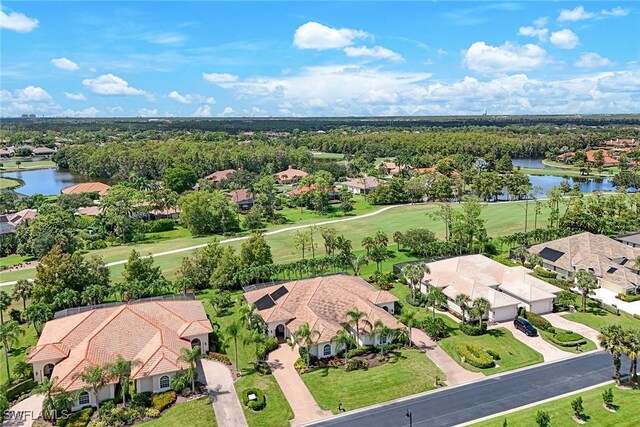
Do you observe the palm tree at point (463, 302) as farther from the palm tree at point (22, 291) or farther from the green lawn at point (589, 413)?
the palm tree at point (22, 291)

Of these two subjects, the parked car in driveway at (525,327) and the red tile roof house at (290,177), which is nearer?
the parked car in driveway at (525,327)

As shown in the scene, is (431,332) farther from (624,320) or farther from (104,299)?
(104,299)

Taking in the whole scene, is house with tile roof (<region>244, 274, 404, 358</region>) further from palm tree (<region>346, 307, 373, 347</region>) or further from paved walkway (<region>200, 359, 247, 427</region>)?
paved walkway (<region>200, 359, 247, 427</region>)

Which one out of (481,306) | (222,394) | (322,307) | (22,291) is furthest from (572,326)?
(22,291)

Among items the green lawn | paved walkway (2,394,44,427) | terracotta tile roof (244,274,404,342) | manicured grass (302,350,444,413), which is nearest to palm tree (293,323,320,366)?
terracotta tile roof (244,274,404,342)

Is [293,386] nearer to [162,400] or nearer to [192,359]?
[192,359]

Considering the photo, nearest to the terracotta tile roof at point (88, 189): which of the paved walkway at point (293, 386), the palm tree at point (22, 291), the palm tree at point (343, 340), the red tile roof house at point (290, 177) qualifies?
the red tile roof house at point (290, 177)
